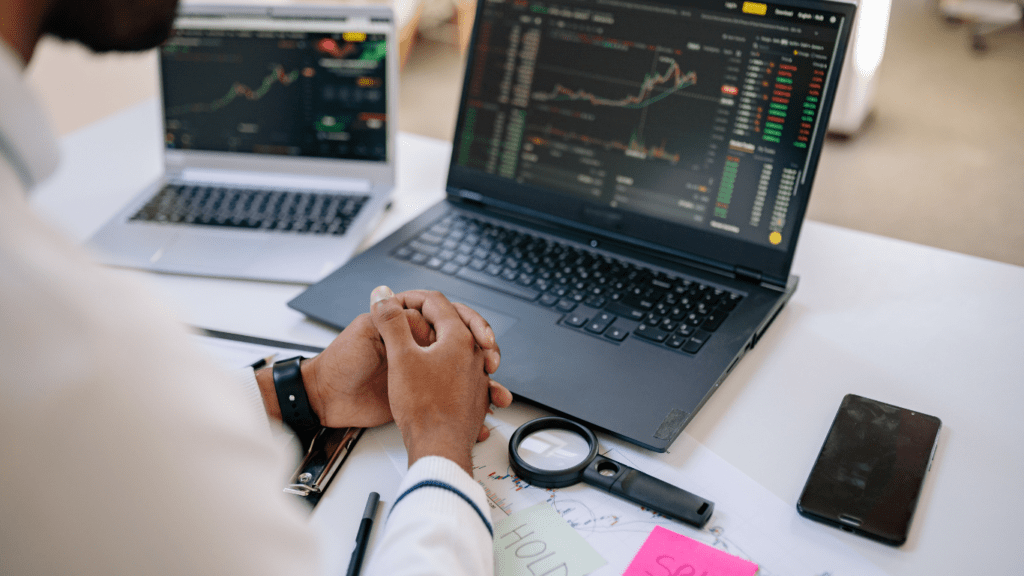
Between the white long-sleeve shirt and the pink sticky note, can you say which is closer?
the white long-sleeve shirt

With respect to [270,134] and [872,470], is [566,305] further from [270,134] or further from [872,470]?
[270,134]

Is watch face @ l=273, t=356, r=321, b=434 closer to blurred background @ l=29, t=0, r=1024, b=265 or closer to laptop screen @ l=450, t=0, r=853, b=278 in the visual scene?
laptop screen @ l=450, t=0, r=853, b=278

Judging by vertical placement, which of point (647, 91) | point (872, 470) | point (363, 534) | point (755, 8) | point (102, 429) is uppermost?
point (755, 8)

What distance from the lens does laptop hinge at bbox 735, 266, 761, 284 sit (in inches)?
38.9

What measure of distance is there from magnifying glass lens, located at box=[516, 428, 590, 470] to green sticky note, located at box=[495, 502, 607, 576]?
57mm

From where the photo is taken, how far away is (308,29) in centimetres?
125

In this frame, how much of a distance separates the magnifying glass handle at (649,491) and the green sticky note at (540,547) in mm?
60

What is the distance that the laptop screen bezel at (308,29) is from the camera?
1225mm

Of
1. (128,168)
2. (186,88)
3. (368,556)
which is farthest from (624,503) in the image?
(128,168)

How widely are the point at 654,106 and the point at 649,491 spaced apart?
57cm

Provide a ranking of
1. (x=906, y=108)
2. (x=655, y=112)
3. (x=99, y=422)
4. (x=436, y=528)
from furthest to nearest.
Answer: (x=906, y=108) → (x=655, y=112) → (x=436, y=528) → (x=99, y=422)

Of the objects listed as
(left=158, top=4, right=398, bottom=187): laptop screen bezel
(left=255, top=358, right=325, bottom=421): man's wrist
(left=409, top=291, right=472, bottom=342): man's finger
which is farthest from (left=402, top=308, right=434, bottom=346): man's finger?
(left=158, top=4, right=398, bottom=187): laptop screen bezel

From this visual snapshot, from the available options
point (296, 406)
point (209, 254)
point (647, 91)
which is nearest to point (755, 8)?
point (647, 91)

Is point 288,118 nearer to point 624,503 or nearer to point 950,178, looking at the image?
point 624,503
